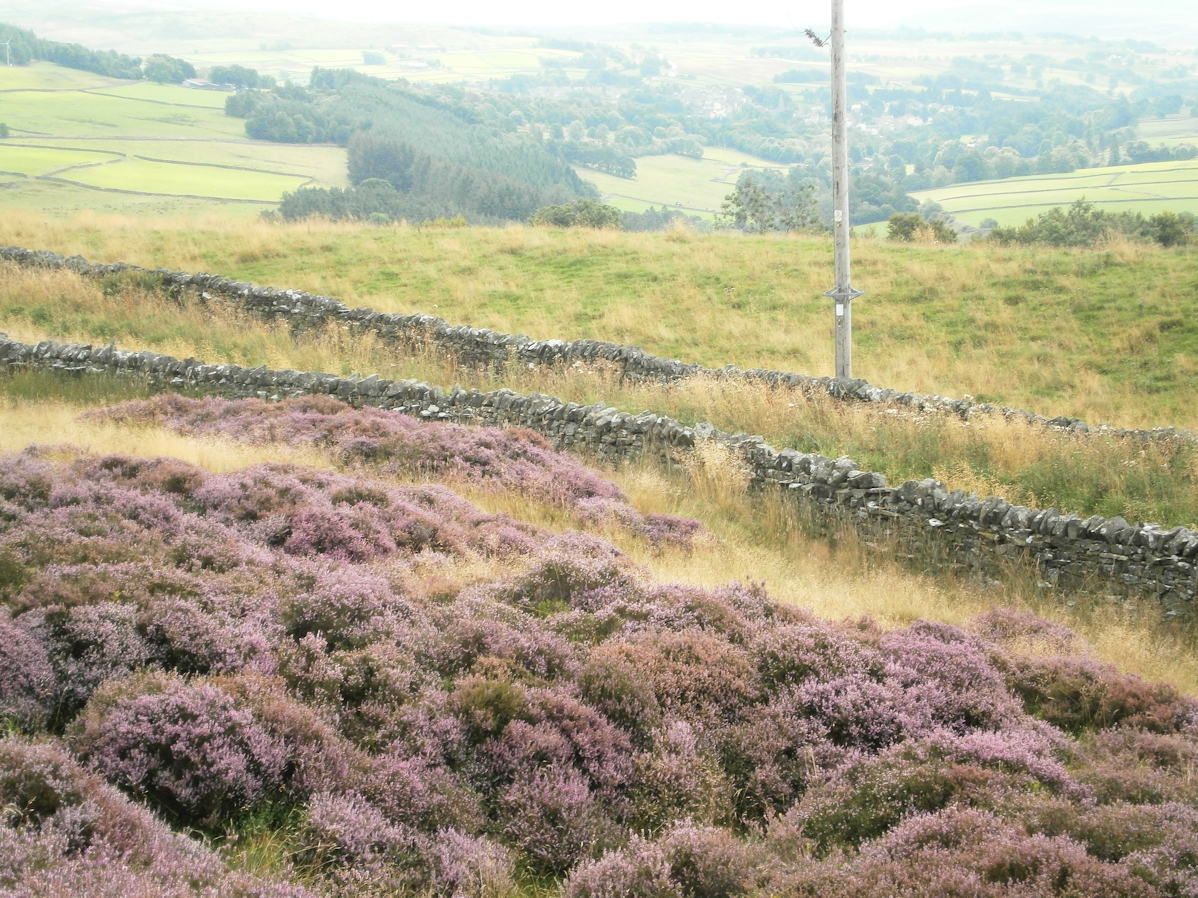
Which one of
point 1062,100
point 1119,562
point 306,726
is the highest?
point 1062,100

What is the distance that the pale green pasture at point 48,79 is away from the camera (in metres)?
64.9

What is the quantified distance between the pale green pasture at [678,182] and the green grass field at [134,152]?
27.9 meters

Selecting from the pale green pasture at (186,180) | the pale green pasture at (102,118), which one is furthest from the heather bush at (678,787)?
the pale green pasture at (102,118)

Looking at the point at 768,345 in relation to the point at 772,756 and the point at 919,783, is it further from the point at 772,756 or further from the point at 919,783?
the point at 919,783

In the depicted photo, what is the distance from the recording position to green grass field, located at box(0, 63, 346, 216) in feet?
128

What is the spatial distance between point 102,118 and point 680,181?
171 ft

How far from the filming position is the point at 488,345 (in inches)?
676

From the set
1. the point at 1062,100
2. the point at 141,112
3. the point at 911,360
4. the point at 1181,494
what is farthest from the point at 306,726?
the point at 1062,100

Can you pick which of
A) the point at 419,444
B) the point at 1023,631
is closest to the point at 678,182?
the point at 419,444

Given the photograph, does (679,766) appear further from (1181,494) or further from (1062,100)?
(1062,100)

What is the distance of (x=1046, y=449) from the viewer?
11.5 m

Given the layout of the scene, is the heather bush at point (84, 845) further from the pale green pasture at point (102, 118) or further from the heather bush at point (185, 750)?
the pale green pasture at point (102, 118)

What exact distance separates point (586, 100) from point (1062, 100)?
65.7 meters

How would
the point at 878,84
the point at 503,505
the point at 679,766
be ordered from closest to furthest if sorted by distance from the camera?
1. the point at 679,766
2. the point at 503,505
3. the point at 878,84
